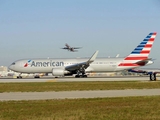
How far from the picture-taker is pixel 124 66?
5872cm

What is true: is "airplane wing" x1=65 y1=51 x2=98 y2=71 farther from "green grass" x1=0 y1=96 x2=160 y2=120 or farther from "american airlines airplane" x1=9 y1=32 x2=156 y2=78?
"green grass" x1=0 y1=96 x2=160 y2=120

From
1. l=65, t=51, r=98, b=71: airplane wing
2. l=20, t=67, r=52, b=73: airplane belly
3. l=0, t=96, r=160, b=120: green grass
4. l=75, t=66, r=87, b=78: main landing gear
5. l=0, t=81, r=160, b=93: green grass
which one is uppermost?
l=65, t=51, r=98, b=71: airplane wing

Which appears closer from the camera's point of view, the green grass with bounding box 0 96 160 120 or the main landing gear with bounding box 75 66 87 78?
the green grass with bounding box 0 96 160 120

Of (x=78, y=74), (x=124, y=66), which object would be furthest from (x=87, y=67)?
(x=124, y=66)

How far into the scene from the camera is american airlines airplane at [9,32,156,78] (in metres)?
58.1

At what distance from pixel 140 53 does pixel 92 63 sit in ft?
29.3

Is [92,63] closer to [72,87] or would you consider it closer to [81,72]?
[81,72]

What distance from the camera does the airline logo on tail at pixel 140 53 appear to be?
58688 millimetres

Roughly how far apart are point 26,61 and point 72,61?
8.83 m

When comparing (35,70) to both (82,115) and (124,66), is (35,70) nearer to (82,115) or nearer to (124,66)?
(124,66)

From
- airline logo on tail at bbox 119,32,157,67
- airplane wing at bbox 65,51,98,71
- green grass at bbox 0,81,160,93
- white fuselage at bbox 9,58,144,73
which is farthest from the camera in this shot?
white fuselage at bbox 9,58,144,73

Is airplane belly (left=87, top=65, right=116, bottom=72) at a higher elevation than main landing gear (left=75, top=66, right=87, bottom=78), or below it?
higher

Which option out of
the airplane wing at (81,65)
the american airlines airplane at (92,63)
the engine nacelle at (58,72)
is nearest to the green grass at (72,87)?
the engine nacelle at (58,72)

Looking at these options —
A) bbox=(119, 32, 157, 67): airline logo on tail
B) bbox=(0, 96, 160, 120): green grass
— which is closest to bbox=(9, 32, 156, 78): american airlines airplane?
bbox=(119, 32, 157, 67): airline logo on tail
